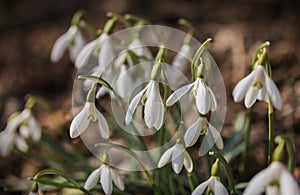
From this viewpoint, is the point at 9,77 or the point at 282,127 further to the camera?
the point at 9,77

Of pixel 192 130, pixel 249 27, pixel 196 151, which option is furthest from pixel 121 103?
pixel 249 27

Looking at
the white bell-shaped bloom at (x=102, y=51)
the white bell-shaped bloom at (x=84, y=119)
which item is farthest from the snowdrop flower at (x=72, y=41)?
the white bell-shaped bloom at (x=84, y=119)

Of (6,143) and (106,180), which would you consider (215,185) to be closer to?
(106,180)

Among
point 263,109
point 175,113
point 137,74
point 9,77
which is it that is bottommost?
point 9,77

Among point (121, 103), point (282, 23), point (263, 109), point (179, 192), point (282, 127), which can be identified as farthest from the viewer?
point (282, 23)

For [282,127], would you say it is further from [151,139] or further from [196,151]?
[151,139]

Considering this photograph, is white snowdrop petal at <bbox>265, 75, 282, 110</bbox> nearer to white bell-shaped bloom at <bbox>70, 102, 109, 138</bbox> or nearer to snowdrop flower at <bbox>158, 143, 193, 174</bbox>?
snowdrop flower at <bbox>158, 143, 193, 174</bbox>
